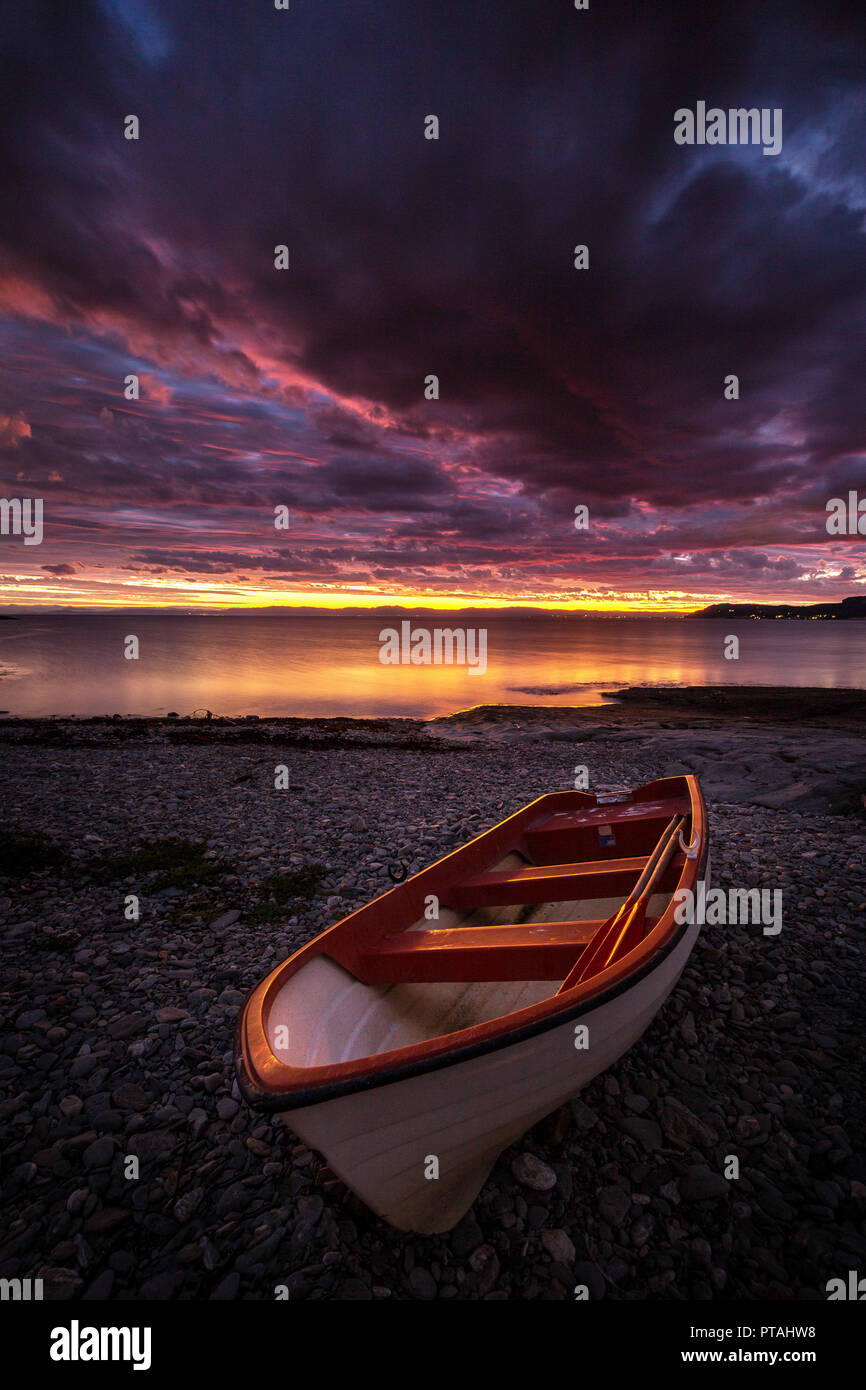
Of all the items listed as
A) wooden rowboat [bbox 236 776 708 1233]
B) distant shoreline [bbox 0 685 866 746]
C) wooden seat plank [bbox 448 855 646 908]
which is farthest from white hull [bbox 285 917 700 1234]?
distant shoreline [bbox 0 685 866 746]

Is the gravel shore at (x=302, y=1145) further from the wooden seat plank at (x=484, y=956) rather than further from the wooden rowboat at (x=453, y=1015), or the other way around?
the wooden seat plank at (x=484, y=956)

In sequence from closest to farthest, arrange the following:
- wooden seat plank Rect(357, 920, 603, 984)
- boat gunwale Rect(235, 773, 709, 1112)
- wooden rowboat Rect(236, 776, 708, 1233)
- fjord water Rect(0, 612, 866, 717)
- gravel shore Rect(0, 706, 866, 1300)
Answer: boat gunwale Rect(235, 773, 709, 1112)
wooden rowboat Rect(236, 776, 708, 1233)
gravel shore Rect(0, 706, 866, 1300)
wooden seat plank Rect(357, 920, 603, 984)
fjord water Rect(0, 612, 866, 717)

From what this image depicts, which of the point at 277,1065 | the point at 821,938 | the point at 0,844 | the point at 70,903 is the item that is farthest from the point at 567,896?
the point at 0,844

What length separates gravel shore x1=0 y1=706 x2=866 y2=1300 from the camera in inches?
117

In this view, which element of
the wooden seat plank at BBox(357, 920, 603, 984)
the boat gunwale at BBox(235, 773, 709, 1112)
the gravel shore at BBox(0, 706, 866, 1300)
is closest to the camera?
the boat gunwale at BBox(235, 773, 709, 1112)

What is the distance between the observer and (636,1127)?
145 inches

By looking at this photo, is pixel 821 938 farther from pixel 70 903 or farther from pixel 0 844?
pixel 0 844

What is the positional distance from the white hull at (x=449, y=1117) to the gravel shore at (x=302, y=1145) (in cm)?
35

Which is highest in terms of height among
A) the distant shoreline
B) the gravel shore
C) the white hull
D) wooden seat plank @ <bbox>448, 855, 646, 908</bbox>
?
the distant shoreline

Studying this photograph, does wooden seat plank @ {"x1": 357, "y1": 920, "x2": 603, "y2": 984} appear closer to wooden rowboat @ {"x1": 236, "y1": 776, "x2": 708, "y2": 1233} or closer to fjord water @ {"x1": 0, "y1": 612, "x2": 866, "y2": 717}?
wooden rowboat @ {"x1": 236, "y1": 776, "x2": 708, "y2": 1233}

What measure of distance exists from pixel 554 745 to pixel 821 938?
46.3 feet

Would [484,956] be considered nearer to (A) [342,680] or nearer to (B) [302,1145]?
(B) [302,1145]

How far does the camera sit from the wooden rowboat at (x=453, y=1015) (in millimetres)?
2621

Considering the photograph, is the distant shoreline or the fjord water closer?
the distant shoreline
